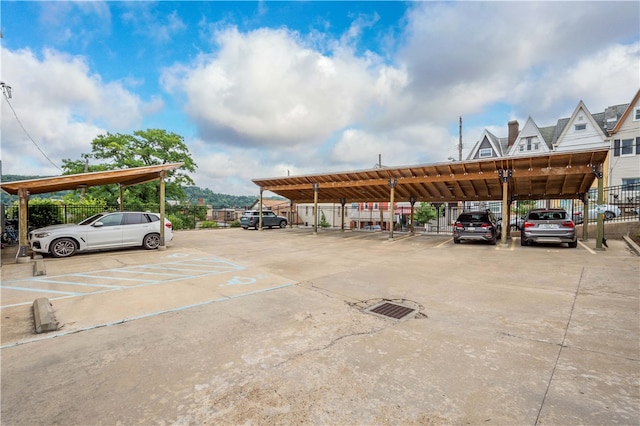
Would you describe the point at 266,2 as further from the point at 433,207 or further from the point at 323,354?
the point at 433,207

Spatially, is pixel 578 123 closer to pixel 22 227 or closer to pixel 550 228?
pixel 550 228

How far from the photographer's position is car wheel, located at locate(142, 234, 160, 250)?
11352mm

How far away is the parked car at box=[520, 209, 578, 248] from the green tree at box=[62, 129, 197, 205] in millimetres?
22342

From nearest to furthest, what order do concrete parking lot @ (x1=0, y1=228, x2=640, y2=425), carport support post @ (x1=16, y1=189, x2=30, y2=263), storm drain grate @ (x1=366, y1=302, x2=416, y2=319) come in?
concrete parking lot @ (x1=0, y1=228, x2=640, y2=425), storm drain grate @ (x1=366, y1=302, x2=416, y2=319), carport support post @ (x1=16, y1=189, x2=30, y2=263)

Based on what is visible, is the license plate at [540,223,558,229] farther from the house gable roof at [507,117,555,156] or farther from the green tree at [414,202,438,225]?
the house gable roof at [507,117,555,156]

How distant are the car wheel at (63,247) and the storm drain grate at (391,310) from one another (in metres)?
10.6

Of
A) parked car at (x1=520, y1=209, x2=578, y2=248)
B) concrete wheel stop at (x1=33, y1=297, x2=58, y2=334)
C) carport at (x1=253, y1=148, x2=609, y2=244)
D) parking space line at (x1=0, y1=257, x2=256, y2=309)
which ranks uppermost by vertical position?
carport at (x1=253, y1=148, x2=609, y2=244)

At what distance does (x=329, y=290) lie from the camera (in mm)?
5672

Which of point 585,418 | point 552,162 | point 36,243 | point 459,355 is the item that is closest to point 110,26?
point 36,243

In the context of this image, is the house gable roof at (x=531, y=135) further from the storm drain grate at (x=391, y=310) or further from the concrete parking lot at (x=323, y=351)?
the storm drain grate at (x=391, y=310)

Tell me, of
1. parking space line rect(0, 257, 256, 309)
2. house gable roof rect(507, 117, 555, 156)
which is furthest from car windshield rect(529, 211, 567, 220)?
house gable roof rect(507, 117, 555, 156)

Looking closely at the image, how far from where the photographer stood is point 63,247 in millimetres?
9578

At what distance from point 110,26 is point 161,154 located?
13.5 meters

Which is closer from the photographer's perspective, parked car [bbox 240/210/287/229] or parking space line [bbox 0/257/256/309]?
parking space line [bbox 0/257/256/309]
